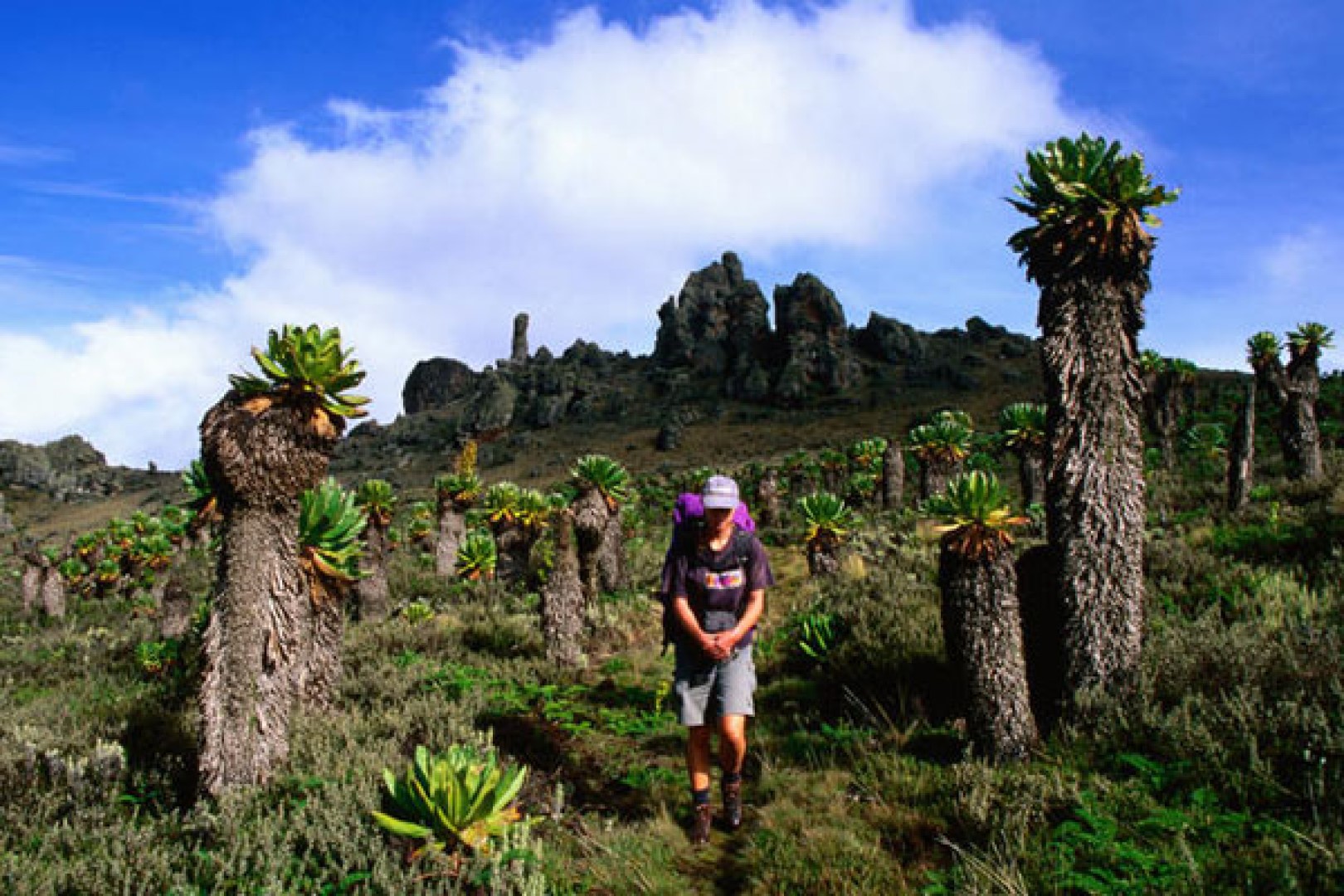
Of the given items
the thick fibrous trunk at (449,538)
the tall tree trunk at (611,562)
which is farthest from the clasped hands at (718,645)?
the thick fibrous trunk at (449,538)

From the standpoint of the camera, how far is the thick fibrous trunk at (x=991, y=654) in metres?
4.81

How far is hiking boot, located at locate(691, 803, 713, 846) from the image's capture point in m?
4.34

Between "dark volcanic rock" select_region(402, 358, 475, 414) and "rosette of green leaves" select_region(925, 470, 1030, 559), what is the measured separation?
108 meters

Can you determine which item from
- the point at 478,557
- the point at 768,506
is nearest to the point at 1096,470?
the point at 478,557

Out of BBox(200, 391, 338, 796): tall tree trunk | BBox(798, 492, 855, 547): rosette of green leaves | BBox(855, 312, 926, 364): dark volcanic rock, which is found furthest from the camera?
BBox(855, 312, 926, 364): dark volcanic rock

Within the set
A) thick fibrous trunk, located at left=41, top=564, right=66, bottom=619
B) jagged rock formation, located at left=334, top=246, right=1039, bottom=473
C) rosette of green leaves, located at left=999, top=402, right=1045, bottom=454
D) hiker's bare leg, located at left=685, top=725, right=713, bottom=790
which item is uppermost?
jagged rock formation, located at left=334, top=246, right=1039, bottom=473

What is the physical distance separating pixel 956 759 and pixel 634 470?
4413cm

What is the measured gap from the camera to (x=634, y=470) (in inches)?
1924

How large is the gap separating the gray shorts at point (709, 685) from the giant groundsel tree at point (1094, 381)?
2.60m

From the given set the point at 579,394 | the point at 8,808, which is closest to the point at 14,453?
the point at 579,394

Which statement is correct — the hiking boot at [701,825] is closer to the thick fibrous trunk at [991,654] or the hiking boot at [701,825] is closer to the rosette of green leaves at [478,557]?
the thick fibrous trunk at [991,654]

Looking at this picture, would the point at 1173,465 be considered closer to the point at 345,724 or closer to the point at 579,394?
the point at 345,724

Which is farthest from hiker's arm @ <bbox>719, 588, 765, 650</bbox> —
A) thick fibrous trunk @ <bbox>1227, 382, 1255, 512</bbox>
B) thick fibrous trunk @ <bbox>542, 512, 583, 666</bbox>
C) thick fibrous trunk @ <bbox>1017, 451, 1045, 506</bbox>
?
thick fibrous trunk @ <bbox>1017, 451, 1045, 506</bbox>

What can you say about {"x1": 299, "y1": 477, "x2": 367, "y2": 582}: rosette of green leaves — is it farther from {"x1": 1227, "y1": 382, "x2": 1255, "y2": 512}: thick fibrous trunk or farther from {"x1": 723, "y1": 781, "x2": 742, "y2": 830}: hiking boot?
{"x1": 1227, "y1": 382, "x2": 1255, "y2": 512}: thick fibrous trunk
